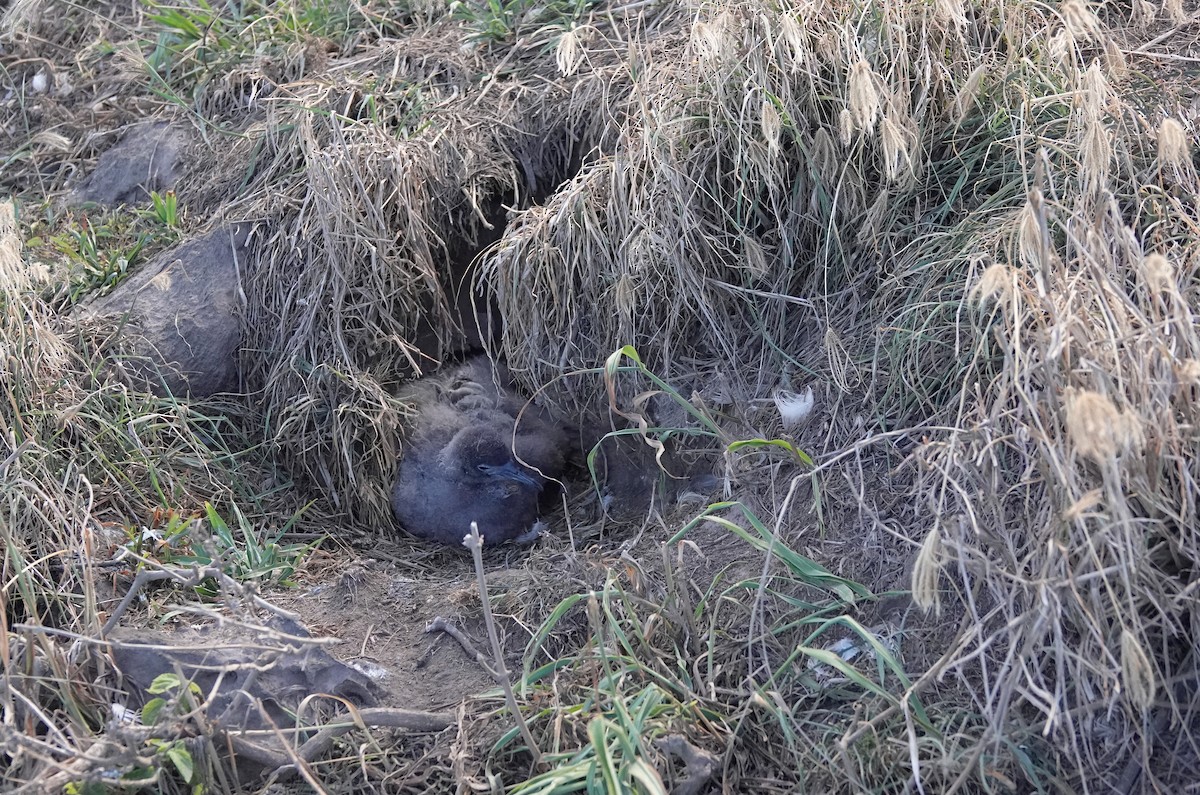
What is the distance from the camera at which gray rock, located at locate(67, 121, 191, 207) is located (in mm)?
4238

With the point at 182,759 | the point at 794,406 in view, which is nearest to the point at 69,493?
the point at 182,759

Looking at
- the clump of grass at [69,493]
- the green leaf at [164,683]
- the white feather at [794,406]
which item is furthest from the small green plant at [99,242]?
the white feather at [794,406]

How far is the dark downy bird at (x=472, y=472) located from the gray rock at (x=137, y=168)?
1.41 m

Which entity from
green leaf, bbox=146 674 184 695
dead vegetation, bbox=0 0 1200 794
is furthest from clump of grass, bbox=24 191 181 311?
green leaf, bbox=146 674 184 695

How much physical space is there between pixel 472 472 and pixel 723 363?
1090 mm

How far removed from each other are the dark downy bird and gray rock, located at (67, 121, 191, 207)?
1.41 meters

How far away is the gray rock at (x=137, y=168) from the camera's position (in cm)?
424

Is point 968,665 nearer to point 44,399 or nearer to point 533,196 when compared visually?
point 533,196

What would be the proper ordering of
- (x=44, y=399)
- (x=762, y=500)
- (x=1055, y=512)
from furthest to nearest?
(x=44, y=399)
(x=762, y=500)
(x=1055, y=512)

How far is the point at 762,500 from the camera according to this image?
295 centimetres

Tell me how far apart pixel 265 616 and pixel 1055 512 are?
1985 mm

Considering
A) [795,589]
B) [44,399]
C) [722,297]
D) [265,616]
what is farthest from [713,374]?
[44,399]

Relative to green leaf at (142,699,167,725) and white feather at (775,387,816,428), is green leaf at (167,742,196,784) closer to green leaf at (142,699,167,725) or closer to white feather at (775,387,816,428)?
green leaf at (142,699,167,725)

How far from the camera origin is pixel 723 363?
331cm
